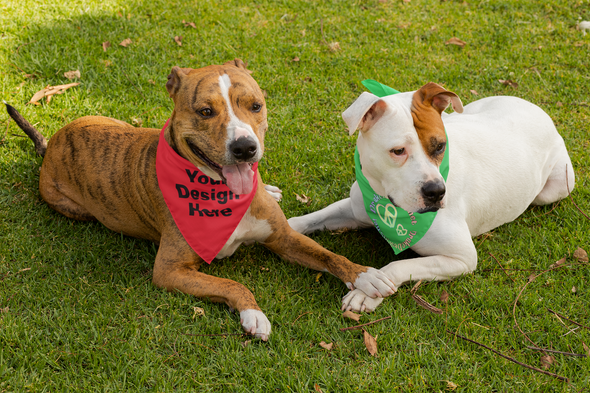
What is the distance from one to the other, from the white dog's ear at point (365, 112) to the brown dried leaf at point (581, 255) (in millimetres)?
2190

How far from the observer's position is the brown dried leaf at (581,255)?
403 cm

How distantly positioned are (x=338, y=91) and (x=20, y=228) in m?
3.96

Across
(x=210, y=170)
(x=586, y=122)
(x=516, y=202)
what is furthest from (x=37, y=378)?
(x=586, y=122)

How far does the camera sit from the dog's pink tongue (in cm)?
340

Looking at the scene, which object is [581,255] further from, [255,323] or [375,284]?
[255,323]

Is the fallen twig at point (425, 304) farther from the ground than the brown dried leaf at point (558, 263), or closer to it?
farther from the ground

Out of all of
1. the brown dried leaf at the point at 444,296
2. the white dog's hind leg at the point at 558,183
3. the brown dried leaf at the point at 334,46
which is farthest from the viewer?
the brown dried leaf at the point at 334,46

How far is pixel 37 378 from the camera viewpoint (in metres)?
2.99

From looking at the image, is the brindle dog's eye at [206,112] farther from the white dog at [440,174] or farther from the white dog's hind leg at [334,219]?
the white dog's hind leg at [334,219]

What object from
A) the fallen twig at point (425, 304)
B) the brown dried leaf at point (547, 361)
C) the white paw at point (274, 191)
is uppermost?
the brown dried leaf at point (547, 361)

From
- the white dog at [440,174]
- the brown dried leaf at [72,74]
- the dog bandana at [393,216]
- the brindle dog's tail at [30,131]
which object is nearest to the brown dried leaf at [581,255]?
the white dog at [440,174]

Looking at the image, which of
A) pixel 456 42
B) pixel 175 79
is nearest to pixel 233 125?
pixel 175 79

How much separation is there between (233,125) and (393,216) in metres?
1.42

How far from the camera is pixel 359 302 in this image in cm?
350
